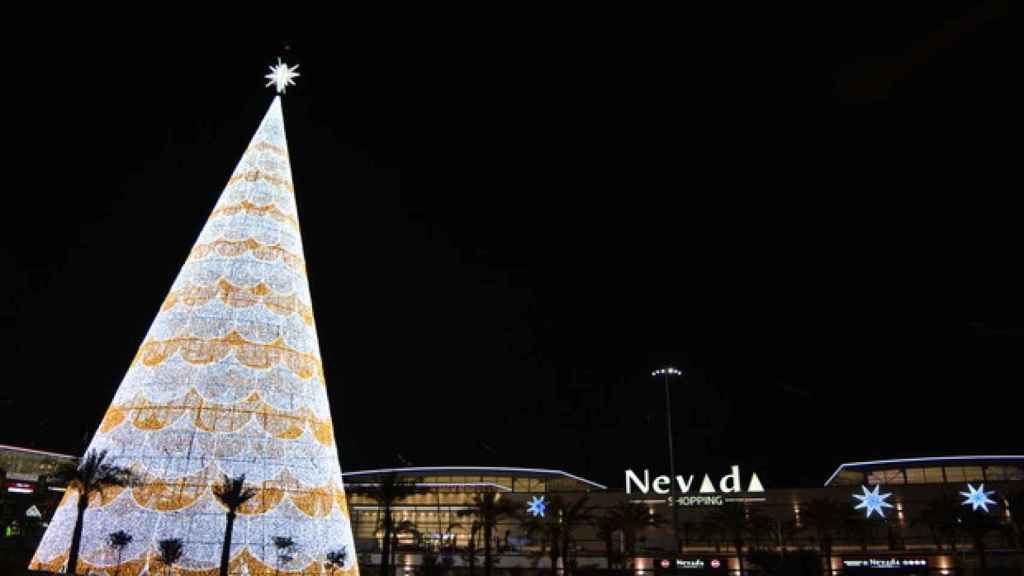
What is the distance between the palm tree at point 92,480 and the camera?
18.3m

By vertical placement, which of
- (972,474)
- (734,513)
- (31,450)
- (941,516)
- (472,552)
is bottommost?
(472,552)

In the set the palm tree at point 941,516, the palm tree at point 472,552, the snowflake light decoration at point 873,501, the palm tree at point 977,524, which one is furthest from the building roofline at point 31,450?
the palm tree at point 977,524

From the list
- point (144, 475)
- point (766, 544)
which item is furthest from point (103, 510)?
point (766, 544)

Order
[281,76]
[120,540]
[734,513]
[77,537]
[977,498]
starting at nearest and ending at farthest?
[120,540], [77,537], [281,76], [734,513], [977,498]

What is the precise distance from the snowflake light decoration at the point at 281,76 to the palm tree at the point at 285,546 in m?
15.0

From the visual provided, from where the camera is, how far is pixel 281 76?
25672 millimetres

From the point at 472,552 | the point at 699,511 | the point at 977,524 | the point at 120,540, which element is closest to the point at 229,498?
the point at 120,540

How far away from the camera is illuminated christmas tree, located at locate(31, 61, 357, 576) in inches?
726

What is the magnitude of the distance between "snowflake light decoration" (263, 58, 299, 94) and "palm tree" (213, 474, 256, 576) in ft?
44.7

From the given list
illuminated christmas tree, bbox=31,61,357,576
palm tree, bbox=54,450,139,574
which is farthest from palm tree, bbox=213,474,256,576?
palm tree, bbox=54,450,139,574

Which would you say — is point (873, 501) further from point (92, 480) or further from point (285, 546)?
Answer: point (92, 480)

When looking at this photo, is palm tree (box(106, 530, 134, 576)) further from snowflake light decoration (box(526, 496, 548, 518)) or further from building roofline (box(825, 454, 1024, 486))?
building roofline (box(825, 454, 1024, 486))

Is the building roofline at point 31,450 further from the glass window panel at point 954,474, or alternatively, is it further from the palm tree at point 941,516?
the glass window panel at point 954,474

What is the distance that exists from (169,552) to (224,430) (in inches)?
123
